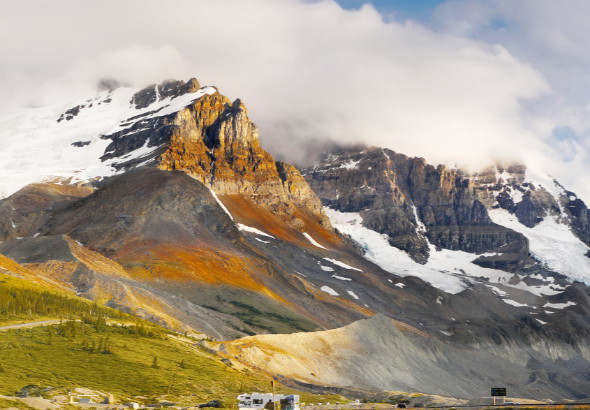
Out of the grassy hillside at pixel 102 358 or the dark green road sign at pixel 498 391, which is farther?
the dark green road sign at pixel 498 391

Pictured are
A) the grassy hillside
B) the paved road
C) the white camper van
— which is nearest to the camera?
the grassy hillside

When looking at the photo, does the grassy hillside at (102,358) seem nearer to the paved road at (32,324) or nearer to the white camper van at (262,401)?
the white camper van at (262,401)

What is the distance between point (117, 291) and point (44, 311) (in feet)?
142

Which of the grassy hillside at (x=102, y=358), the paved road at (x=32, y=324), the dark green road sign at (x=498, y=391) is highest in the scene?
the paved road at (x=32, y=324)

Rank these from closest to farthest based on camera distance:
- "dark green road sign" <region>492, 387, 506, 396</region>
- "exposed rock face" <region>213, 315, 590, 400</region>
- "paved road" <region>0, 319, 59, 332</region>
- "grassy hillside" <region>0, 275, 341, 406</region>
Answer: "grassy hillside" <region>0, 275, 341, 406</region>, "dark green road sign" <region>492, 387, 506, 396</region>, "paved road" <region>0, 319, 59, 332</region>, "exposed rock face" <region>213, 315, 590, 400</region>

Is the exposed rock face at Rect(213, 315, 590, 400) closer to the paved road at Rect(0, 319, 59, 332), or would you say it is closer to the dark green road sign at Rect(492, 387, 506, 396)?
the paved road at Rect(0, 319, 59, 332)

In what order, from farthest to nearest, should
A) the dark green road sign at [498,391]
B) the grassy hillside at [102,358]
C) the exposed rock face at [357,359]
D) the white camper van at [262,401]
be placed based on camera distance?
the exposed rock face at [357,359], the dark green road sign at [498,391], the white camper van at [262,401], the grassy hillside at [102,358]

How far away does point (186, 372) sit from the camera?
3219 inches

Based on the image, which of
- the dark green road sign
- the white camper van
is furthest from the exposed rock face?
the dark green road sign

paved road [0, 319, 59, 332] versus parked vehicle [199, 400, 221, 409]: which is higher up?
paved road [0, 319, 59, 332]

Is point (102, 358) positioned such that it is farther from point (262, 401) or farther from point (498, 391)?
point (498, 391)

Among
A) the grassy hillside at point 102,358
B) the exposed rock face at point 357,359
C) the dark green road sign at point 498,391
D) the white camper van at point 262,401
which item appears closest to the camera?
the grassy hillside at point 102,358

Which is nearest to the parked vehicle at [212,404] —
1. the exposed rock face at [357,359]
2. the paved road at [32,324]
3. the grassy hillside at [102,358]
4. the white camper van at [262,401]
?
the grassy hillside at [102,358]

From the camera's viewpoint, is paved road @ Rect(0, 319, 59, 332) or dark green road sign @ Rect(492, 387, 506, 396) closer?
dark green road sign @ Rect(492, 387, 506, 396)
